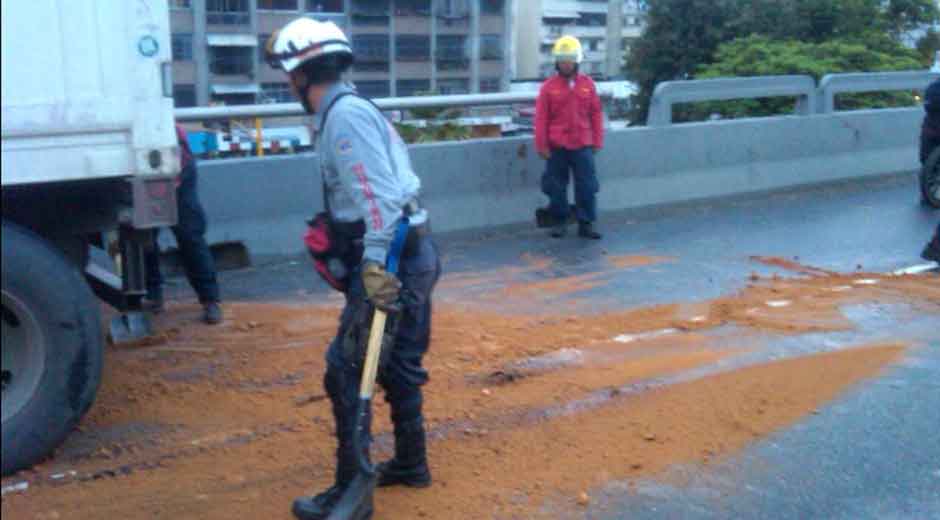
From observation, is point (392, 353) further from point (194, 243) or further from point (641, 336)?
point (194, 243)

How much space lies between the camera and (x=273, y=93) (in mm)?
9953

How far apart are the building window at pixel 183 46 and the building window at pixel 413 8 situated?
12.7 ft

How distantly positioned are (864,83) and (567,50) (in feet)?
18.5

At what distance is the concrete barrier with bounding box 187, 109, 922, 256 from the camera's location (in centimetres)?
913

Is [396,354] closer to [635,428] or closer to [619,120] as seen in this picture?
[635,428]

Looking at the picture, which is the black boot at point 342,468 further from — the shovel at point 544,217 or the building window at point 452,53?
the building window at point 452,53

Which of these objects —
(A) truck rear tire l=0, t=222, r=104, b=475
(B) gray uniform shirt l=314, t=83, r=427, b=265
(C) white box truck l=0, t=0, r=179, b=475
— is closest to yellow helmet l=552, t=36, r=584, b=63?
(C) white box truck l=0, t=0, r=179, b=475

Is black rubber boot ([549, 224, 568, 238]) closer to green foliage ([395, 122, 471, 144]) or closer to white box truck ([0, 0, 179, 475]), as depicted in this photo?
green foliage ([395, 122, 471, 144])

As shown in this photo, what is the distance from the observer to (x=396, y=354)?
4637 mm

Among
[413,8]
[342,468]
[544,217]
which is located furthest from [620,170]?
[342,468]

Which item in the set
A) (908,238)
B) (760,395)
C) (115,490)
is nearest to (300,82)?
(115,490)

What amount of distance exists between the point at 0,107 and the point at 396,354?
1890 millimetres

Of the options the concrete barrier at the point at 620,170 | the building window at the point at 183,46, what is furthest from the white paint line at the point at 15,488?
the building window at the point at 183,46

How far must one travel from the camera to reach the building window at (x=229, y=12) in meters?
10.2
